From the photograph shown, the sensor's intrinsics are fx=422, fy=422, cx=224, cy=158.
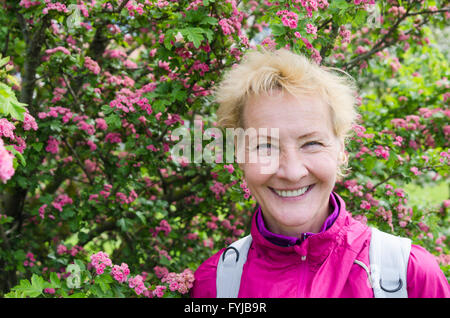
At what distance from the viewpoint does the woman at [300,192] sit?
1.62 m

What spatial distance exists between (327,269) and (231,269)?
0.41 m

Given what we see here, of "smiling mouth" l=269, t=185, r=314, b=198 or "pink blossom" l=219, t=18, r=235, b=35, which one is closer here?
"smiling mouth" l=269, t=185, r=314, b=198

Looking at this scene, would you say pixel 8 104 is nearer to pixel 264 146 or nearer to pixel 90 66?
pixel 264 146

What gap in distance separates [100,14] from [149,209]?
1.55m

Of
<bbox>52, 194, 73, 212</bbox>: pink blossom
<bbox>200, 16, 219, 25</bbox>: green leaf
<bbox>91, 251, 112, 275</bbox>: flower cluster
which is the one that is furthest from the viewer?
<bbox>52, 194, 73, 212</bbox>: pink blossom

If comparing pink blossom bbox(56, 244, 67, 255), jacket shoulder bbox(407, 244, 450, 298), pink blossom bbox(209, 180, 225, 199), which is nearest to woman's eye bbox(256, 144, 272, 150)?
jacket shoulder bbox(407, 244, 450, 298)

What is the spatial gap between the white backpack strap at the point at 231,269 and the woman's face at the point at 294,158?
24 cm

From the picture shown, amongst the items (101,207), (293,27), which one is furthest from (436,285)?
(101,207)

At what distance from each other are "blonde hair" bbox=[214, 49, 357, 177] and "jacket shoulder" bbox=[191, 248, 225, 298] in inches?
A: 25.6

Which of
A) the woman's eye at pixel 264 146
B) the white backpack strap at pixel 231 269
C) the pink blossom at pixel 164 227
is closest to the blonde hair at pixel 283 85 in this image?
the woman's eye at pixel 264 146

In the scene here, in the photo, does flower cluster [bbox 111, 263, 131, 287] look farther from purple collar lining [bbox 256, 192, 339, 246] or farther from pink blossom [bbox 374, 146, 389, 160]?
pink blossom [bbox 374, 146, 389, 160]

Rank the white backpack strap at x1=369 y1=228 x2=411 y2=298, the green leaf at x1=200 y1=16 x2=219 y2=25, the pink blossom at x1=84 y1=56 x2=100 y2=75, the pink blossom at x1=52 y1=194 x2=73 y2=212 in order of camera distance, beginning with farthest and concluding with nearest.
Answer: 1. the pink blossom at x1=84 y1=56 x2=100 y2=75
2. the pink blossom at x1=52 y1=194 x2=73 y2=212
3. the green leaf at x1=200 y1=16 x2=219 y2=25
4. the white backpack strap at x1=369 y1=228 x2=411 y2=298

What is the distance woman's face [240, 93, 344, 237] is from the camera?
1678 millimetres

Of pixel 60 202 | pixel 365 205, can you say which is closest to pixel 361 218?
pixel 365 205
